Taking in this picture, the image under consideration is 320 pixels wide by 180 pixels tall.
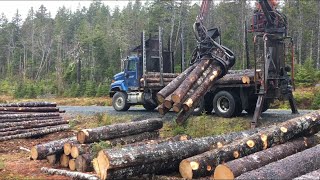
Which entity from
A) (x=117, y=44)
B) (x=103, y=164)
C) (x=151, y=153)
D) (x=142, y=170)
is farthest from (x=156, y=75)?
(x=117, y=44)

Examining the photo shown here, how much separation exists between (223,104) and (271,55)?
251 cm

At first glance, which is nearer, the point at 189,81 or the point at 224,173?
the point at 224,173

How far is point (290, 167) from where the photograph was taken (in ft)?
21.8

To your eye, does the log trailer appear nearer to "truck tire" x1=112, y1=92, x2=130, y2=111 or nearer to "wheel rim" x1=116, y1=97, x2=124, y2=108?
"truck tire" x1=112, y1=92, x2=130, y2=111

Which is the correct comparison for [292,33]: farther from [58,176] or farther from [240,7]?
[58,176]

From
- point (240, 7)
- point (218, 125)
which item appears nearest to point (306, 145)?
point (218, 125)

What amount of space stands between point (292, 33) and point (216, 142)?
4671cm

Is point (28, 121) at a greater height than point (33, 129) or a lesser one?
greater

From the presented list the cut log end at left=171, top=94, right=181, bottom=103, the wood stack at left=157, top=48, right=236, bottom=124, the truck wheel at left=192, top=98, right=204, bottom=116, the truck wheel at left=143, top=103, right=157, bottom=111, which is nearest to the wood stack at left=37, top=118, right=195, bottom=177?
the cut log end at left=171, top=94, right=181, bottom=103

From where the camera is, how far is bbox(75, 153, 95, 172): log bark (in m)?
8.66

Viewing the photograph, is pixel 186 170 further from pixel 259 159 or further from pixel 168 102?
pixel 168 102

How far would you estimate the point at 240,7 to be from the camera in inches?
2215

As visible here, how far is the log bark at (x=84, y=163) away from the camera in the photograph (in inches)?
341

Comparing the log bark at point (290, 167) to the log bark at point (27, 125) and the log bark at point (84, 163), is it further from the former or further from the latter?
the log bark at point (27, 125)
